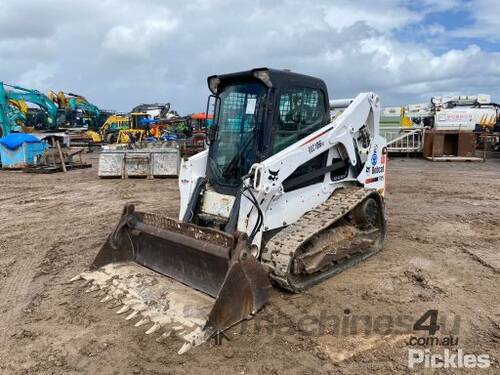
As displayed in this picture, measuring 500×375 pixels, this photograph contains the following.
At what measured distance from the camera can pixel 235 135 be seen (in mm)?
5062

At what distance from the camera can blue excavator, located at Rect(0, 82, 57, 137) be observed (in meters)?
19.3

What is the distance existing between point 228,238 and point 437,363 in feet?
6.14

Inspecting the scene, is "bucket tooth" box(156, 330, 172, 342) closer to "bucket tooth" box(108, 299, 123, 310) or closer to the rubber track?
"bucket tooth" box(108, 299, 123, 310)

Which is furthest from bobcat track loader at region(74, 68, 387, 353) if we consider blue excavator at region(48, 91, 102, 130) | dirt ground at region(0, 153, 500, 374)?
blue excavator at region(48, 91, 102, 130)

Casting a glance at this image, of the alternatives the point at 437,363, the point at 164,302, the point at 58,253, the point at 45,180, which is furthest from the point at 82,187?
the point at 437,363

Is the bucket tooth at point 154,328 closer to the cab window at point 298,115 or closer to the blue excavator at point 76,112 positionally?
the cab window at point 298,115

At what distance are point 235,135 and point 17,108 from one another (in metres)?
20.1

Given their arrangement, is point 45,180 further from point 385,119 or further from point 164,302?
point 385,119

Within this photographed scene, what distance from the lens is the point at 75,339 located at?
368cm

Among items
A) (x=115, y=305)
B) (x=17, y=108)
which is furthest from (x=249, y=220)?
(x=17, y=108)

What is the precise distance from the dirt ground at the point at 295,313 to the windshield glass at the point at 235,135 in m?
1.42

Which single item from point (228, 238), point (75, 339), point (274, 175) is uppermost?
point (274, 175)

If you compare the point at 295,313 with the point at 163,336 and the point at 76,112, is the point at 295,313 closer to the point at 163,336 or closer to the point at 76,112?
the point at 163,336

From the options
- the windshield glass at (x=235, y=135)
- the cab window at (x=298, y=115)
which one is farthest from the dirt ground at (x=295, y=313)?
the cab window at (x=298, y=115)
